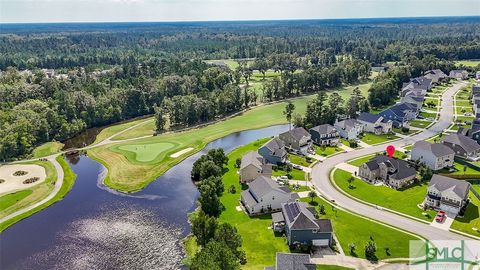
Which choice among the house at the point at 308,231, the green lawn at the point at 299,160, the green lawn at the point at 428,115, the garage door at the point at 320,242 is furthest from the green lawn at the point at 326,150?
the green lawn at the point at 428,115

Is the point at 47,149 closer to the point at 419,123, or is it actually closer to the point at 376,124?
the point at 376,124

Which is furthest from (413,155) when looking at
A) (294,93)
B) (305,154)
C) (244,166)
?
(294,93)

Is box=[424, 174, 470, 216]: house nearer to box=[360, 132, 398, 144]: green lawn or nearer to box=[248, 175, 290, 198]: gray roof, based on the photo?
box=[248, 175, 290, 198]: gray roof

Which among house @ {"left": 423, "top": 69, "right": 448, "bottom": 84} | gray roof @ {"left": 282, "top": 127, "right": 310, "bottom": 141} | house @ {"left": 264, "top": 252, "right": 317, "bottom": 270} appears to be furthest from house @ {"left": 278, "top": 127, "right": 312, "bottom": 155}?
house @ {"left": 423, "top": 69, "right": 448, "bottom": 84}

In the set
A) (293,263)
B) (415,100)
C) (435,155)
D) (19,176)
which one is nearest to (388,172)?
(435,155)

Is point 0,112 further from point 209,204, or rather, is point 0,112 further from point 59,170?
point 209,204

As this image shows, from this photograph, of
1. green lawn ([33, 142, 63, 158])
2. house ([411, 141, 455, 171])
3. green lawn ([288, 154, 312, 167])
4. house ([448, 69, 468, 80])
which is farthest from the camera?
house ([448, 69, 468, 80])
